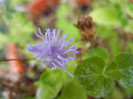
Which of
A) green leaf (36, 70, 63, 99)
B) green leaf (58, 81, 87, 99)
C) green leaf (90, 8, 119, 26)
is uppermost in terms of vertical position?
green leaf (90, 8, 119, 26)

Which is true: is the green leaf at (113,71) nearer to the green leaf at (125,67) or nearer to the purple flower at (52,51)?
the green leaf at (125,67)

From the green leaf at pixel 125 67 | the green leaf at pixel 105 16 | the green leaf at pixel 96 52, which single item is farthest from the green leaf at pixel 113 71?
the green leaf at pixel 105 16

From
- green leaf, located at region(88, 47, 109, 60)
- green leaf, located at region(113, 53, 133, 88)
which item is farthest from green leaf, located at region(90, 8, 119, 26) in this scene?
green leaf, located at region(113, 53, 133, 88)

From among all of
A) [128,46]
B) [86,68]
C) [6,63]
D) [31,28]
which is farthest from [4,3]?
[128,46]

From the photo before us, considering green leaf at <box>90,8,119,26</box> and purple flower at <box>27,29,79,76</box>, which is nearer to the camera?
purple flower at <box>27,29,79,76</box>

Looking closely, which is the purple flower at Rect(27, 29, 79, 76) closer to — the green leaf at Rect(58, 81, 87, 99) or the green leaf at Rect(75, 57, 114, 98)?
the green leaf at Rect(75, 57, 114, 98)
